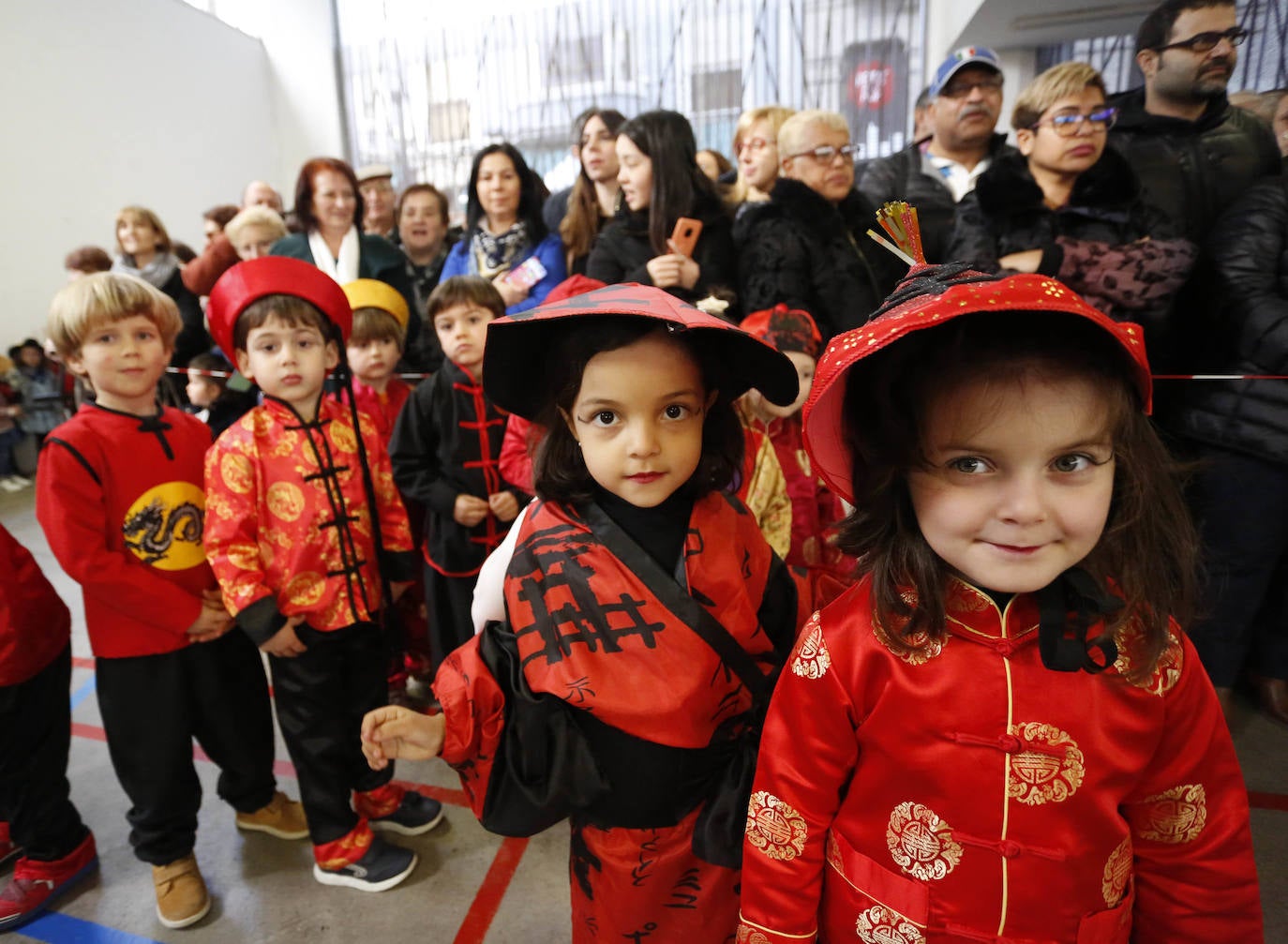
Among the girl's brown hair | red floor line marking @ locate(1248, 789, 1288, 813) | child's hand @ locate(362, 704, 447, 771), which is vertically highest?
the girl's brown hair

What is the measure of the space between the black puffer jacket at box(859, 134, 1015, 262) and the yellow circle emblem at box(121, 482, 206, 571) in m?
2.20

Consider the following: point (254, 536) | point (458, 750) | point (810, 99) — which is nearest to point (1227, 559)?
point (458, 750)

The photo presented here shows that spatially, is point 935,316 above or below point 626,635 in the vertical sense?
above

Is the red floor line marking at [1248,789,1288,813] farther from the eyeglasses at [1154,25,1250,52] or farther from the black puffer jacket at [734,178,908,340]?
the eyeglasses at [1154,25,1250,52]

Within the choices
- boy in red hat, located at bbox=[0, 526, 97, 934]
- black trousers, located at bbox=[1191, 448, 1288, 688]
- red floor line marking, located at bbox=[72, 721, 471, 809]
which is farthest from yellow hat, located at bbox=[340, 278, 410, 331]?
black trousers, located at bbox=[1191, 448, 1288, 688]

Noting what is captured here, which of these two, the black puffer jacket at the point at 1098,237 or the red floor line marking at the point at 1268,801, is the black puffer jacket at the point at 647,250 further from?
the red floor line marking at the point at 1268,801

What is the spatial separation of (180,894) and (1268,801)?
2.79 m

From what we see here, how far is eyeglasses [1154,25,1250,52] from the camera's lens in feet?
6.36

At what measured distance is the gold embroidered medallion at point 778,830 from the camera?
90 cm

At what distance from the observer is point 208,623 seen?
65.1 inches

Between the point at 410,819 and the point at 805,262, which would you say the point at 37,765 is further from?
the point at 805,262

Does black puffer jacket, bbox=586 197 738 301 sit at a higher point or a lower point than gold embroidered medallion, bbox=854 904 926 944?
higher

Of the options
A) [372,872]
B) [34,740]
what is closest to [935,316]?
[372,872]

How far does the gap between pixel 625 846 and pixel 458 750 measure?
1.05 ft
